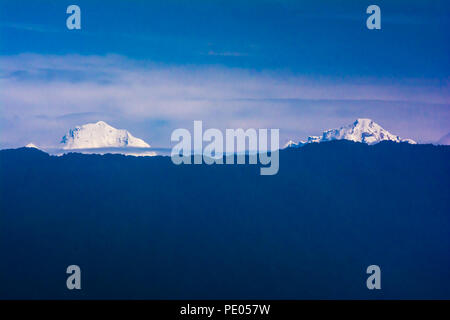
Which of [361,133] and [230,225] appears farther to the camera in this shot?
[361,133]

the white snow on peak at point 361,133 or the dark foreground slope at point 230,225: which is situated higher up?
the white snow on peak at point 361,133

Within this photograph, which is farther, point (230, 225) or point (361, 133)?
point (361, 133)

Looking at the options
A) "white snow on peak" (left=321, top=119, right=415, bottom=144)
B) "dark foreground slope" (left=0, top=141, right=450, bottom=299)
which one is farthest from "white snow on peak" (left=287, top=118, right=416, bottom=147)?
A: "dark foreground slope" (left=0, top=141, right=450, bottom=299)

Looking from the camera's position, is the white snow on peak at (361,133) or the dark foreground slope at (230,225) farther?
the white snow on peak at (361,133)

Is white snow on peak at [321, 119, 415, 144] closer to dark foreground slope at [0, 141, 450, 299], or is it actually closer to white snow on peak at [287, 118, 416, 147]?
white snow on peak at [287, 118, 416, 147]

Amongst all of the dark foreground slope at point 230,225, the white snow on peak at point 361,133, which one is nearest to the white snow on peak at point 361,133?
the white snow on peak at point 361,133

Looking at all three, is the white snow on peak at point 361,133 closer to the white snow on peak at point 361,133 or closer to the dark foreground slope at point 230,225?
the white snow on peak at point 361,133

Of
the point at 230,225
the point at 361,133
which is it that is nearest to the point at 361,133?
the point at 361,133

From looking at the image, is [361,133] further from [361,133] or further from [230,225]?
[230,225]
